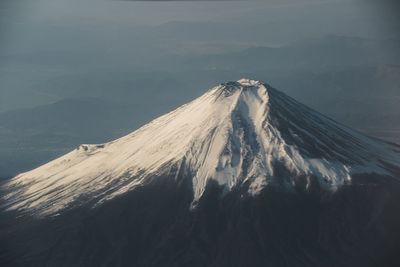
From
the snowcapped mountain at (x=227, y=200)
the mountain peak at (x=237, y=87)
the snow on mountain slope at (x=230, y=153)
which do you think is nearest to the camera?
the snowcapped mountain at (x=227, y=200)

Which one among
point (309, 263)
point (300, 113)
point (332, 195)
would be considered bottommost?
point (309, 263)

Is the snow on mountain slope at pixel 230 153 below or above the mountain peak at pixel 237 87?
below

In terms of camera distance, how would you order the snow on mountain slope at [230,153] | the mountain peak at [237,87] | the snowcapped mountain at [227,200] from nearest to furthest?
the snowcapped mountain at [227,200], the snow on mountain slope at [230,153], the mountain peak at [237,87]

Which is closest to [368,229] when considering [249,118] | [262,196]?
[262,196]

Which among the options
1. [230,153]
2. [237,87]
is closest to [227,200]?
[230,153]

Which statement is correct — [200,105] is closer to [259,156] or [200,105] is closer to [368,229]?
[259,156]
